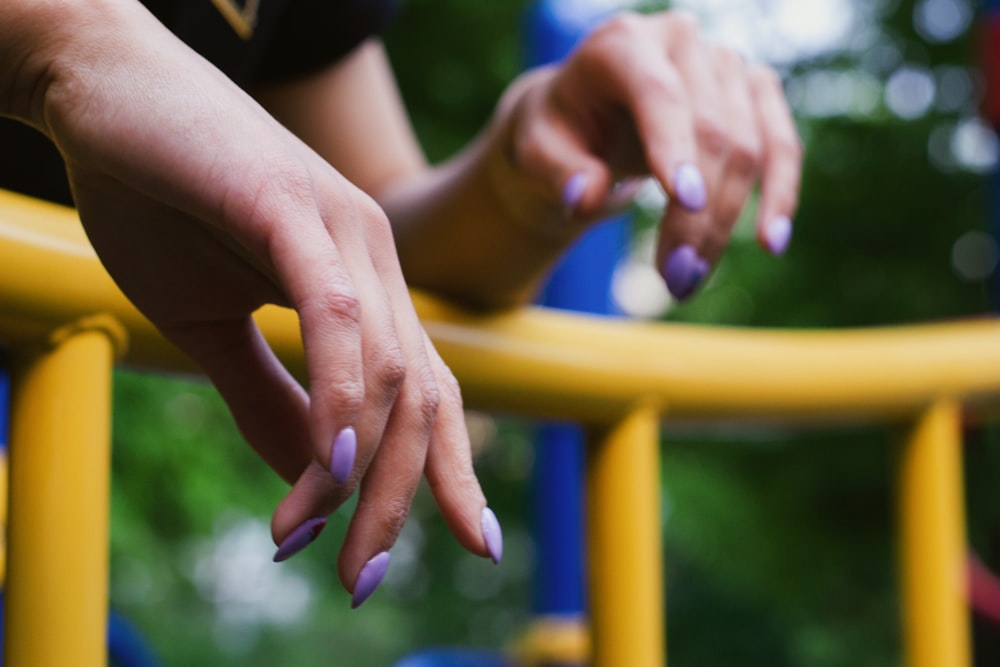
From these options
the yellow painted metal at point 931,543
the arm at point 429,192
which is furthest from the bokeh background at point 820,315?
the yellow painted metal at point 931,543

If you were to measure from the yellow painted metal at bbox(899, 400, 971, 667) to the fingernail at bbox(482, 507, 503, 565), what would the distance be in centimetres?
56

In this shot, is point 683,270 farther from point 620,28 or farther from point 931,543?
point 931,543

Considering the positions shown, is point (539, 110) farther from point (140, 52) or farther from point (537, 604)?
point (537, 604)

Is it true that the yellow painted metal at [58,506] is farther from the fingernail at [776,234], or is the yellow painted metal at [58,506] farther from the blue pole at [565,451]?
the blue pole at [565,451]

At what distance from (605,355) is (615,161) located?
12 centimetres

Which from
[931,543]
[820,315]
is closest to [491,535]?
[931,543]

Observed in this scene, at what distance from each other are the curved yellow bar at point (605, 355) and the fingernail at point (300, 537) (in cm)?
17

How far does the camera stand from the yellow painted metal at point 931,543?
863mm

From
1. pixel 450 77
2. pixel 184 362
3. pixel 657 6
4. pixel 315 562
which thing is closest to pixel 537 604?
pixel 184 362

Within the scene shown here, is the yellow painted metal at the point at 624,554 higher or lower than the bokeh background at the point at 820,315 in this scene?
higher

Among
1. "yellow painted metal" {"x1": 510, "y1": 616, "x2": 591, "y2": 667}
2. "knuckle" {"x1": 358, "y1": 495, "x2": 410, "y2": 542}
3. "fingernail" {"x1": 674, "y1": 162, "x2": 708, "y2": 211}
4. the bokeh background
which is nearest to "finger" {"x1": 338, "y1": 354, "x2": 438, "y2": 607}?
"knuckle" {"x1": 358, "y1": 495, "x2": 410, "y2": 542}

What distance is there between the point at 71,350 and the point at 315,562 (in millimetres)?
4092

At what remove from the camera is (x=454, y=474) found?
0.38 meters

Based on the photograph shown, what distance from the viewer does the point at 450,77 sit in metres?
3.63
